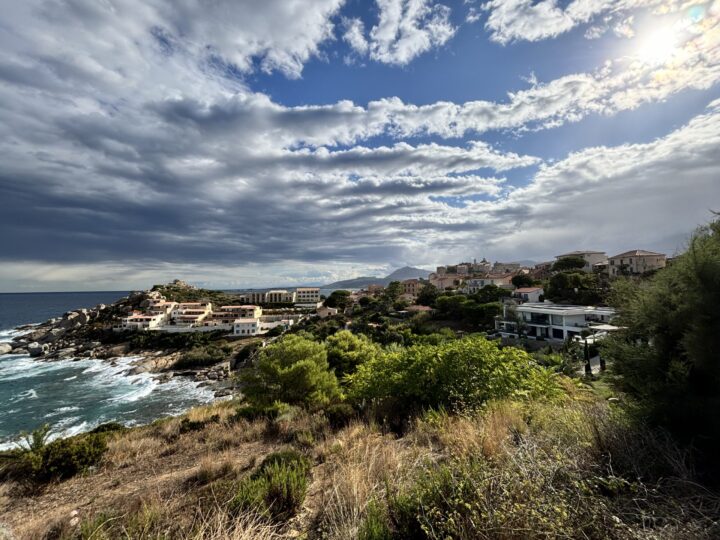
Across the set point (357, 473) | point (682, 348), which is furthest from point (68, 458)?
point (682, 348)

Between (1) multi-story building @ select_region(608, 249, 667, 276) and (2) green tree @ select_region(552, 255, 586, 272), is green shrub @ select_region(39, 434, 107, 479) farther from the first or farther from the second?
(2) green tree @ select_region(552, 255, 586, 272)

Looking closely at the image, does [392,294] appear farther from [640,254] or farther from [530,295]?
[640,254]

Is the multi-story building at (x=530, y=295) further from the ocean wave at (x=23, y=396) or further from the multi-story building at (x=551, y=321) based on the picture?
the ocean wave at (x=23, y=396)

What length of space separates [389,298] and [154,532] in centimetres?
5780

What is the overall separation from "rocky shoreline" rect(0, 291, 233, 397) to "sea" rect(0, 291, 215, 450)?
5.35 feet

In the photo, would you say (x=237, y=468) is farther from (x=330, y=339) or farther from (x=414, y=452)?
(x=330, y=339)

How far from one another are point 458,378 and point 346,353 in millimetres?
12981

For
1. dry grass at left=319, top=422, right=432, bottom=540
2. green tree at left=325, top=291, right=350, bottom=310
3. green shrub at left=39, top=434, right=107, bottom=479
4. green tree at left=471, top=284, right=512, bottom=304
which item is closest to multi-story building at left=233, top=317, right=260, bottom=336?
green tree at left=325, top=291, right=350, bottom=310

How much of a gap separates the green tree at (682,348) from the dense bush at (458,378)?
82.8 inches

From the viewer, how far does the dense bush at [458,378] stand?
238 inches

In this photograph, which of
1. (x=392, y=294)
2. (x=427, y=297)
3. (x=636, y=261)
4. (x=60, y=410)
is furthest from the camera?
(x=392, y=294)

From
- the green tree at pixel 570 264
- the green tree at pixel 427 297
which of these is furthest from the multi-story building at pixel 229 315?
the green tree at pixel 570 264

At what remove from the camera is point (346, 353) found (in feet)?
61.4

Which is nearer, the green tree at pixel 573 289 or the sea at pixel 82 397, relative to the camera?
the sea at pixel 82 397
